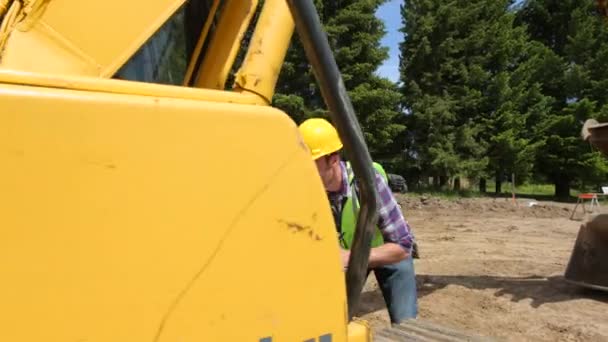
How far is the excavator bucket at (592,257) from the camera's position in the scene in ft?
22.4

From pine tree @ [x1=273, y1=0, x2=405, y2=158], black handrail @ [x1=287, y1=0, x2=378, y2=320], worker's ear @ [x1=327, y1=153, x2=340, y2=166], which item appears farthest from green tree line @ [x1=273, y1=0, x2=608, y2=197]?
black handrail @ [x1=287, y1=0, x2=378, y2=320]

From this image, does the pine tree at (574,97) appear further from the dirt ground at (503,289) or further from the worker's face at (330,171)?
the worker's face at (330,171)

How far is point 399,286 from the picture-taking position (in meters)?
3.73

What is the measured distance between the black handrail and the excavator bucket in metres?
5.86

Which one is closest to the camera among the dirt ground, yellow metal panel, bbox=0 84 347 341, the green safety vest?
yellow metal panel, bbox=0 84 347 341

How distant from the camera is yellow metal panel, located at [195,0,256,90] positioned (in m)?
1.94

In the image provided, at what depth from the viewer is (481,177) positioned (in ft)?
104

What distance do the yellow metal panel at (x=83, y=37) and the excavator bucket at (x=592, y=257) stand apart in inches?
250

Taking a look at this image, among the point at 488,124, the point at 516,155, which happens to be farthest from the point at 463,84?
the point at 516,155

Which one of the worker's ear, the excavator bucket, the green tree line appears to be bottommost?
the excavator bucket

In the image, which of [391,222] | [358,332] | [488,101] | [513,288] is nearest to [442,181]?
[488,101]

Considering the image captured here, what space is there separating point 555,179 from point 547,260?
988 inches

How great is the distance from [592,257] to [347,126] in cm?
617

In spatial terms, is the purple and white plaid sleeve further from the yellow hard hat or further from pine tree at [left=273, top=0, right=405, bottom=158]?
pine tree at [left=273, top=0, right=405, bottom=158]
